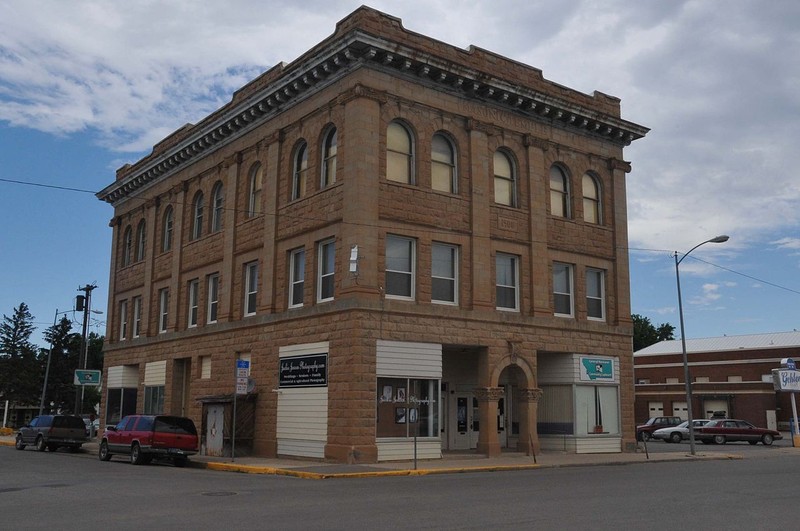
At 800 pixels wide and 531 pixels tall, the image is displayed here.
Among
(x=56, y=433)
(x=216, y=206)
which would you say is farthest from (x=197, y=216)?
(x=56, y=433)

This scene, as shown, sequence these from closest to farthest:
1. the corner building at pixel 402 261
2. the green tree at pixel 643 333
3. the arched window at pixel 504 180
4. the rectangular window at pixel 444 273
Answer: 1. the corner building at pixel 402 261
2. the rectangular window at pixel 444 273
3. the arched window at pixel 504 180
4. the green tree at pixel 643 333

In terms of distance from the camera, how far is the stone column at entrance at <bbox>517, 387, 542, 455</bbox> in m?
29.0

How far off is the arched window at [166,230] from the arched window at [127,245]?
4449mm

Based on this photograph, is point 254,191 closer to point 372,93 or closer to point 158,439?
point 372,93

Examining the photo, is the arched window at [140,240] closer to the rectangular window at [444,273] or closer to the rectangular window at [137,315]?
the rectangular window at [137,315]

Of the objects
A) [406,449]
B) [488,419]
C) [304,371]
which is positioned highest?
[304,371]

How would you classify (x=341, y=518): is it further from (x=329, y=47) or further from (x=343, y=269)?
(x=329, y=47)

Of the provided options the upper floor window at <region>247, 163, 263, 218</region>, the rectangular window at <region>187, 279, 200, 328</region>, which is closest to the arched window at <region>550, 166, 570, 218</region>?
the upper floor window at <region>247, 163, 263, 218</region>

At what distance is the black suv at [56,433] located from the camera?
35.3m

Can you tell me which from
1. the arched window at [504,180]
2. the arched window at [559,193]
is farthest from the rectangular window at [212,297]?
the arched window at [559,193]

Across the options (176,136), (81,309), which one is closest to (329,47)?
(176,136)

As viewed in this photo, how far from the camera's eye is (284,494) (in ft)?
52.9

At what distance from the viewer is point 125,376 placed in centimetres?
4150

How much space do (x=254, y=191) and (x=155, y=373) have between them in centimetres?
1137
